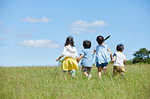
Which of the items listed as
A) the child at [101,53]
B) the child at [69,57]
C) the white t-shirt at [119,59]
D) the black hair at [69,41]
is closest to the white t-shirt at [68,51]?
the child at [69,57]

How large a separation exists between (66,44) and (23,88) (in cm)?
311

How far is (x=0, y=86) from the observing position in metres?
8.13

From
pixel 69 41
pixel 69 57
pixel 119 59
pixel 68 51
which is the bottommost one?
pixel 119 59

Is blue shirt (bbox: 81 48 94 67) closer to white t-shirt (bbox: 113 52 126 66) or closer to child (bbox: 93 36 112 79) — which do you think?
child (bbox: 93 36 112 79)

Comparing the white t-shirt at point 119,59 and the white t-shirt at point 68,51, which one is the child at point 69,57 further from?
the white t-shirt at point 119,59

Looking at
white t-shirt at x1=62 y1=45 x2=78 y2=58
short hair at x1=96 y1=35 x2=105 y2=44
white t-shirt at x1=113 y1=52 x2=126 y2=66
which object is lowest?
white t-shirt at x1=113 y1=52 x2=126 y2=66

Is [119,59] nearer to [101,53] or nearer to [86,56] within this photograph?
[101,53]

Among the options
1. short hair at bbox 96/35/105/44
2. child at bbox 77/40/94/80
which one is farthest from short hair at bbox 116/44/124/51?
child at bbox 77/40/94/80

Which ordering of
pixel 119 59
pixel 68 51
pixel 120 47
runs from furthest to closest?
pixel 68 51 → pixel 120 47 → pixel 119 59

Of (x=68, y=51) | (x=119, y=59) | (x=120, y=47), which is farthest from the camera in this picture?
(x=68, y=51)

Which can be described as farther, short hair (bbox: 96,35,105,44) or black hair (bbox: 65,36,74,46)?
black hair (bbox: 65,36,74,46)

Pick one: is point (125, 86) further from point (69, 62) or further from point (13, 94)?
point (13, 94)

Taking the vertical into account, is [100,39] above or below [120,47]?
above

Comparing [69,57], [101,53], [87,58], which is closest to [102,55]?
[101,53]
